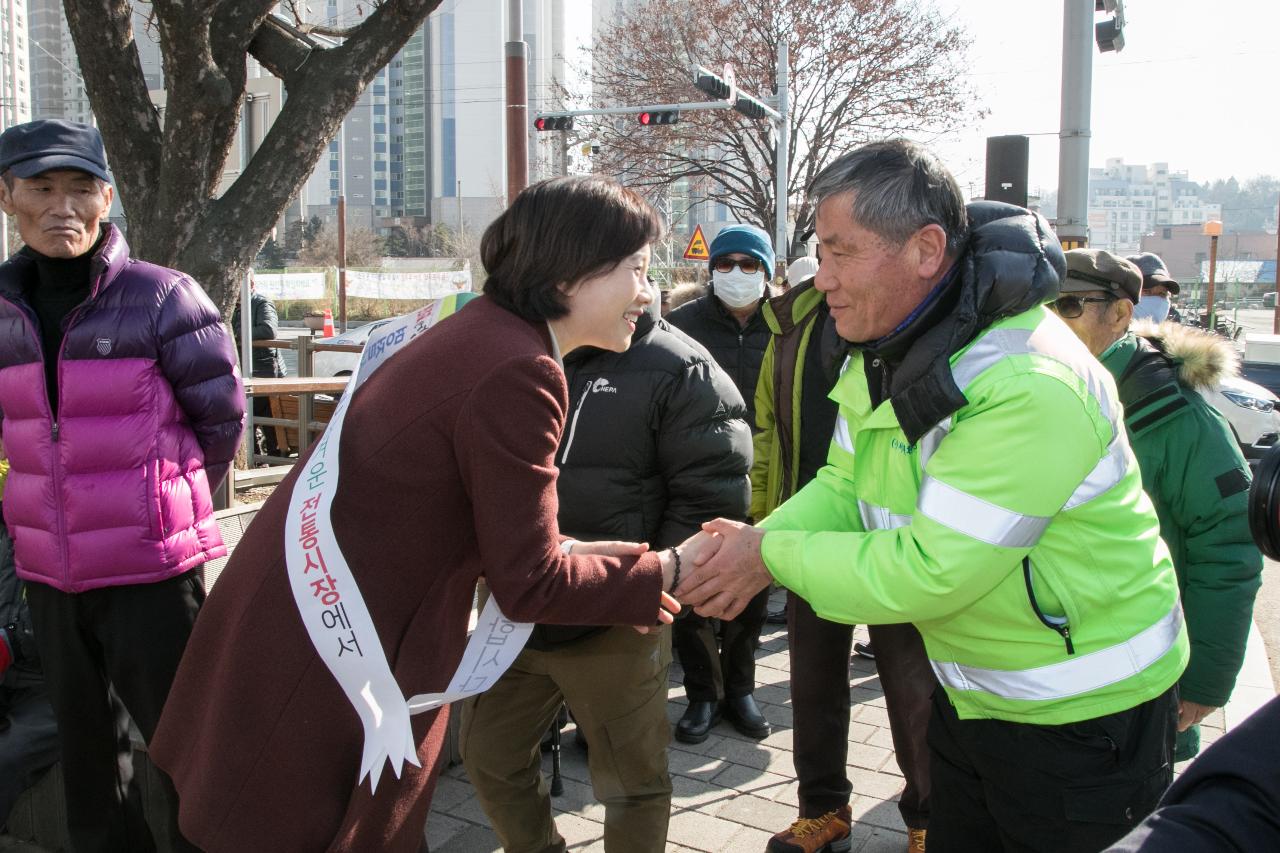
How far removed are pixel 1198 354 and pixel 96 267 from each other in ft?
9.98

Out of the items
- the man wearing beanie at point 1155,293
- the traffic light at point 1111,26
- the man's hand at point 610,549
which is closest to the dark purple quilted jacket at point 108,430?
the man's hand at point 610,549

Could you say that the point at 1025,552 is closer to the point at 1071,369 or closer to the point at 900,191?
the point at 1071,369

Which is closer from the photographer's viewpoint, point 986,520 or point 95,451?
point 986,520

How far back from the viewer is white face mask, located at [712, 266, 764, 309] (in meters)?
5.71

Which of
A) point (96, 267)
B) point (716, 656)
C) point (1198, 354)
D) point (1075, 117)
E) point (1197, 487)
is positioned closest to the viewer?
point (1197, 487)

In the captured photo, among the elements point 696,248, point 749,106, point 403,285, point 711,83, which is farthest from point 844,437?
point 403,285

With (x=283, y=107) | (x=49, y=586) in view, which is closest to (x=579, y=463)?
(x=49, y=586)

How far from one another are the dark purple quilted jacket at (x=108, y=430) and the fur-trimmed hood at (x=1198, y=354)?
2.73 metres

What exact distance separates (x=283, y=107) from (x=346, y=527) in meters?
6.22

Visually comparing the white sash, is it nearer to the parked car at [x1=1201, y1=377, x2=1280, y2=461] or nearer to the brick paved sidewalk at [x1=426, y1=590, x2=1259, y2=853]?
the brick paved sidewalk at [x1=426, y1=590, x2=1259, y2=853]

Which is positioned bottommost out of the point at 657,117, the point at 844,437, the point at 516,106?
the point at 844,437

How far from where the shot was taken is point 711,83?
63.9ft

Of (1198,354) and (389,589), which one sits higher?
(1198,354)

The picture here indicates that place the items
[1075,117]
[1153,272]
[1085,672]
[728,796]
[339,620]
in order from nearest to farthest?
[339,620], [1085,672], [728,796], [1153,272], [1075,117]
